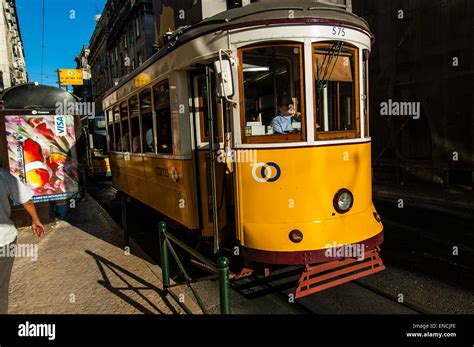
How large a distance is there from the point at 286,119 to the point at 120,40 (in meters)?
34.4

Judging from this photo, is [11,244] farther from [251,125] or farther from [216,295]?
[251,125]

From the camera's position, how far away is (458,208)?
957cm

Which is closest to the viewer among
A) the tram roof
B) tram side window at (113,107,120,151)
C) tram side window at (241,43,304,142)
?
the tram roof

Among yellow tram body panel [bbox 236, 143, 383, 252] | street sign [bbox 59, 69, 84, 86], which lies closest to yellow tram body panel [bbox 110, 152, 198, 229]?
yellow tram body panel [bbox 236, 143, 383, 252]

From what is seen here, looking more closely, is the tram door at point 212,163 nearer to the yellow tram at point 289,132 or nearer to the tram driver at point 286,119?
the yellow tram at point 289,132

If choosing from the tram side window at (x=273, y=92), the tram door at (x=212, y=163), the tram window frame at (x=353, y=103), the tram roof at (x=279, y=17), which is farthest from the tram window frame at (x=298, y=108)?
the tram door at (x=212, y=163)

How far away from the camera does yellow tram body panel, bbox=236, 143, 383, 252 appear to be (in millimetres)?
4219

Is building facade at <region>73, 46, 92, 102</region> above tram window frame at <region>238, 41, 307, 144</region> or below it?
above

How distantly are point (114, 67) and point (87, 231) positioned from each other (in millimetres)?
33227

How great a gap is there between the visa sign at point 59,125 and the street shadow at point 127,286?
430 centimetres

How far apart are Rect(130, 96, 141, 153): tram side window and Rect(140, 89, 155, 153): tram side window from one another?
438 mm

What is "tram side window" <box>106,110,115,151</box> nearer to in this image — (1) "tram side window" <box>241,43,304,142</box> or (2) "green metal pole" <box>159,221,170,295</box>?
(2) "green metal pole" <box>159,221,170,295</box>

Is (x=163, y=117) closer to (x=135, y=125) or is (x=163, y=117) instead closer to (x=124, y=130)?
(x=135, y=125)

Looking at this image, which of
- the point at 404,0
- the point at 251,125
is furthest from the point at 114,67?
the point at 251,125
